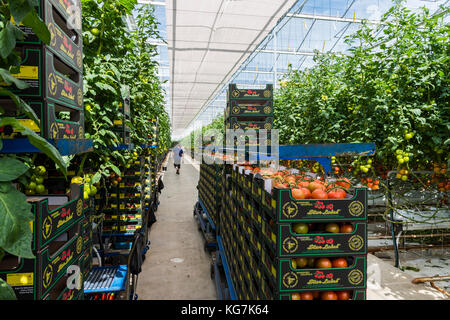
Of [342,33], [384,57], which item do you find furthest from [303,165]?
[342,33]

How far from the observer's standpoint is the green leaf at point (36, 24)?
2.21 feet

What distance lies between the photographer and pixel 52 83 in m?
1.07

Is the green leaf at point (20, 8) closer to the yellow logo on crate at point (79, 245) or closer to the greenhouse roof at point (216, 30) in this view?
the yellow logo on crate at point (79, 245)

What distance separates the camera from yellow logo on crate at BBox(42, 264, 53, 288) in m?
0.98

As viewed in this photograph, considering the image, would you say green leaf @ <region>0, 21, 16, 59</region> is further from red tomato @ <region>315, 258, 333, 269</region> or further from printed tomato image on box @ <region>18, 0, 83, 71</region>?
red tomato @ <region>315, 258, 333, 269</region>

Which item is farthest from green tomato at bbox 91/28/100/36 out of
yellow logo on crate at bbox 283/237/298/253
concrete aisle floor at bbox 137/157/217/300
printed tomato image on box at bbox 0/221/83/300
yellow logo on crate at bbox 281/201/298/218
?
concrete aisle floor at bbox 137/157/217/300

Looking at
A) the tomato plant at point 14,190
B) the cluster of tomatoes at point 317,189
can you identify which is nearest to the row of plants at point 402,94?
the cluster of tomatoes at point 317,189

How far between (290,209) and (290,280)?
38cm

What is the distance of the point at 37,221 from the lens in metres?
0.93

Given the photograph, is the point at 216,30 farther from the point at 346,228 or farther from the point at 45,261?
the point at 45,261

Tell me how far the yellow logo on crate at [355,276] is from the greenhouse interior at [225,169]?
0.7 inches

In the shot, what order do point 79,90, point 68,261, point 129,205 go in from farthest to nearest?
point 129,205, point 79,90, point 68,261
